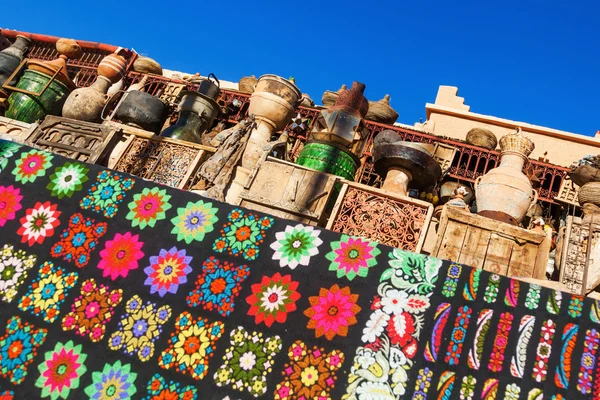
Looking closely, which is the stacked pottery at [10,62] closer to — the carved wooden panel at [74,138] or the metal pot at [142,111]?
the metal pot at [142,111]

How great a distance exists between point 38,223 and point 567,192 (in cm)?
926

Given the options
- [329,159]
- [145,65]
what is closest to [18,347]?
[329,159]

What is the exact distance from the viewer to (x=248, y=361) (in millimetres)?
2086

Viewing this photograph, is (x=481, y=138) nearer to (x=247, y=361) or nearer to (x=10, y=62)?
(x=10, y=62)

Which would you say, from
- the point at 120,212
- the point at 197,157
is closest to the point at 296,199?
the point at 197,157

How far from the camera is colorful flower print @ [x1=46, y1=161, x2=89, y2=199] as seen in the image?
2.72m

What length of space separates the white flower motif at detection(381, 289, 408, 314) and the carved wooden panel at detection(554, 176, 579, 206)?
8.34 m

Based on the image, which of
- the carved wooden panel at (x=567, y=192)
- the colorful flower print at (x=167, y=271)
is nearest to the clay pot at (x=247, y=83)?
the carved wooden panel at (x=567, y=192)

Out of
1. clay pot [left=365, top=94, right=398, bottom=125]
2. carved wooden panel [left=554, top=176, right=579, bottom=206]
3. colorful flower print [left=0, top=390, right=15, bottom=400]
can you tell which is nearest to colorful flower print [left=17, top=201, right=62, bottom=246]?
colorful flower print [left=0, top=390, right=15, bottom=400]

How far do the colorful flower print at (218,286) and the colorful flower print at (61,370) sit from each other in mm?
529

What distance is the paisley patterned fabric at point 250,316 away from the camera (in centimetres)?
195

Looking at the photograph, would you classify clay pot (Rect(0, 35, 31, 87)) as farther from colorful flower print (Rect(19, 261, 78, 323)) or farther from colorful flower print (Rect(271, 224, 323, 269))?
colorful flower print (Rect(271, 224, 323, 269))

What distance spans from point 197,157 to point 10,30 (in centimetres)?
973

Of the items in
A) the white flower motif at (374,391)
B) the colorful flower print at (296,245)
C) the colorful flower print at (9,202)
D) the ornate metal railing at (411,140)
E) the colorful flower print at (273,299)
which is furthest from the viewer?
the ornate metal railing at (411,140)
